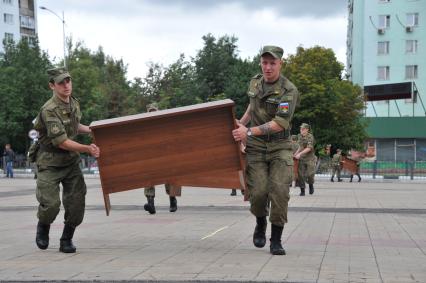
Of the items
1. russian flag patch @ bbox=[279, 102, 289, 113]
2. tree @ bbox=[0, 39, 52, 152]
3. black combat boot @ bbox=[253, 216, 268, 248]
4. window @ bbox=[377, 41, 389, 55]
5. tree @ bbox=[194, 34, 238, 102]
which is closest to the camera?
russian flag patch @ bbox=[279, 102, 289, 113]

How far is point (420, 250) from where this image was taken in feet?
25.0

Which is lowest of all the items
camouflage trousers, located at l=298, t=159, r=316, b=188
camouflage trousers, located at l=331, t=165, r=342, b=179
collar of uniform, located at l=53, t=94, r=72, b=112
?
camouflage trousers, located at l=331, t=165, r=342, b=179

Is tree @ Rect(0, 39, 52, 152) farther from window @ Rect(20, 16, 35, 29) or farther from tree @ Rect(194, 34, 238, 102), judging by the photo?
window @ Rect(20, 16, 35, 29)

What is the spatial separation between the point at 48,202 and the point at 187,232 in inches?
105

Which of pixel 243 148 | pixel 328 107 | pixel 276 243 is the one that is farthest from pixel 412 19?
pixel 276 243

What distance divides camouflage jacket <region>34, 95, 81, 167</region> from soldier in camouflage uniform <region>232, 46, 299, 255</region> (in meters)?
1.86

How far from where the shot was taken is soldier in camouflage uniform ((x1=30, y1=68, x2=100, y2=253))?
23.7 feet

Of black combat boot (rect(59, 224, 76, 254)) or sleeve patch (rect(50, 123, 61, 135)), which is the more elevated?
sleeve patch (rect(50, 123, 61, 135))

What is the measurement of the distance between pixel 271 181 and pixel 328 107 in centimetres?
4918

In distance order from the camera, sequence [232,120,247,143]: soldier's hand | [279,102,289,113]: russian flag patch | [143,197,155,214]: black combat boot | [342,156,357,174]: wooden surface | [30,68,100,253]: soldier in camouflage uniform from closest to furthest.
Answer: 1. [279,102,289,113]: russian flag patch
2. [232,120,247,143]: soldier's hand
3. [30,68,100,253]: soldier in camouflage uniform
4. [143,197,155,214]: black combat boot
5. [342,156,357,174]: wooden surface

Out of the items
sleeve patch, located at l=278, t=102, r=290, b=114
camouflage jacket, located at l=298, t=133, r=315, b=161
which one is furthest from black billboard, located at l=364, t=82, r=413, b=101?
sleeve patch, located at l=278, t=102, r=290, b=114

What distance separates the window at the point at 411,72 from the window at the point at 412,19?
4356 mm

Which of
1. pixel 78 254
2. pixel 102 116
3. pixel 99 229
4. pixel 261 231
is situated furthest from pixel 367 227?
pixel 102 116

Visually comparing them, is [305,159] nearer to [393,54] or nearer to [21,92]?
[21,92]
